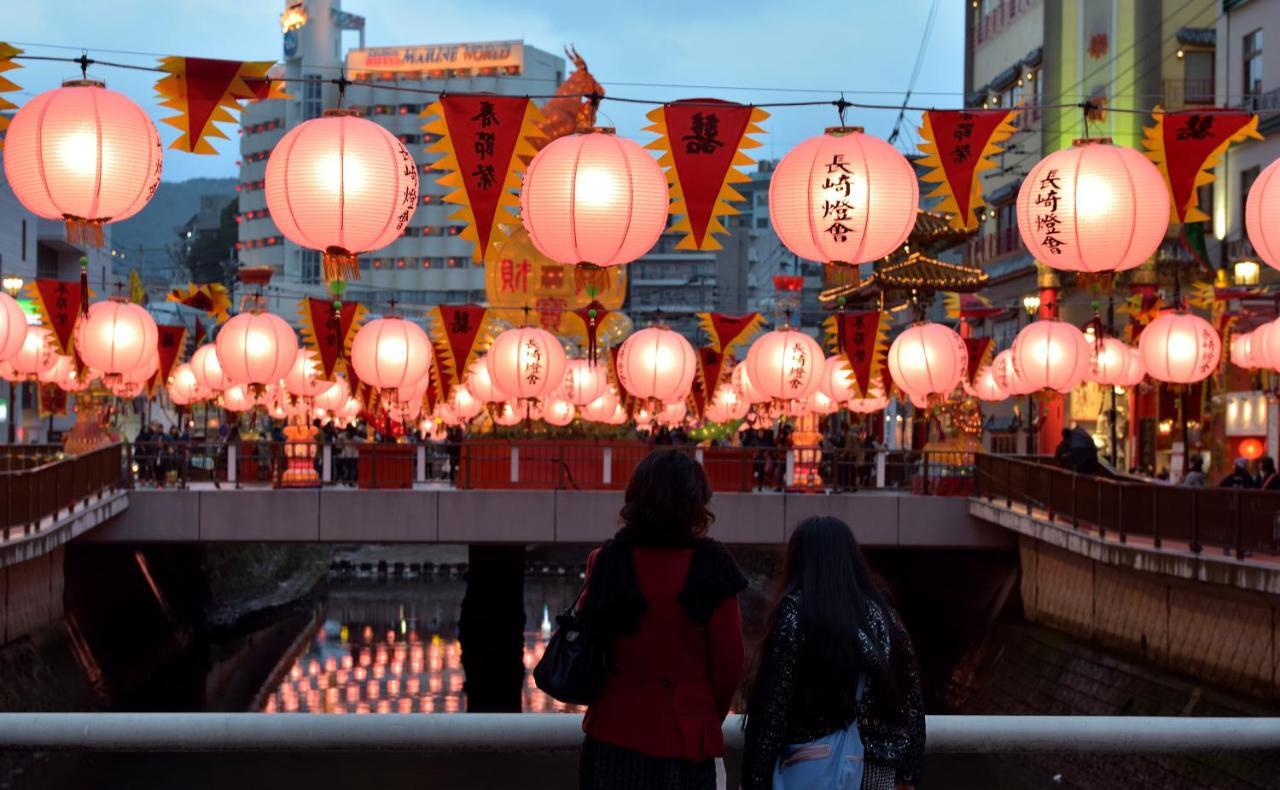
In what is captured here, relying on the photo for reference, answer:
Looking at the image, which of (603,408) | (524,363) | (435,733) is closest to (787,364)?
(524,363)

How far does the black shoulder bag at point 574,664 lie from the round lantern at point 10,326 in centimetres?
1616

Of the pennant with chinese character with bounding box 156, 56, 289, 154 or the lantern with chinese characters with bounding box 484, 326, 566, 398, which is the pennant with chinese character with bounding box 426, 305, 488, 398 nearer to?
the lantern with chinese characters with bounding box 484, 326, 566, 398

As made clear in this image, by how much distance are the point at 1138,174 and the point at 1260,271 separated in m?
16.7

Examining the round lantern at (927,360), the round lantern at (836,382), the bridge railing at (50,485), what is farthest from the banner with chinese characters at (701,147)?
the round lantern at (836,382)

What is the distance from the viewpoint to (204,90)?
10.5 meters

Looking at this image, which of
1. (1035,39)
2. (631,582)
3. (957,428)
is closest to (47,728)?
(631,582)

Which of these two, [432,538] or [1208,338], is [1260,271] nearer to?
[1208,338]

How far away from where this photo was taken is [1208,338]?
59.1 feet

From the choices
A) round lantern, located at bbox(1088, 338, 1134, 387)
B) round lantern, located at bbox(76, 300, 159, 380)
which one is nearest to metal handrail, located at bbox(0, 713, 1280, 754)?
round lantern, located at bbox(76, 300, 159, 380)

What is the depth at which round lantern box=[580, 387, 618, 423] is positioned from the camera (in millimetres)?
33656

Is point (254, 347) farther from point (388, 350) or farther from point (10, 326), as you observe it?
point (10, 326)

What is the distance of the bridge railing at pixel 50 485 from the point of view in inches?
677

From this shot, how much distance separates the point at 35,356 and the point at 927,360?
14948 millimetres

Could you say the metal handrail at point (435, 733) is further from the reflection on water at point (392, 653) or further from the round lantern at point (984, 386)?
the round lantern at point (984, 386)
